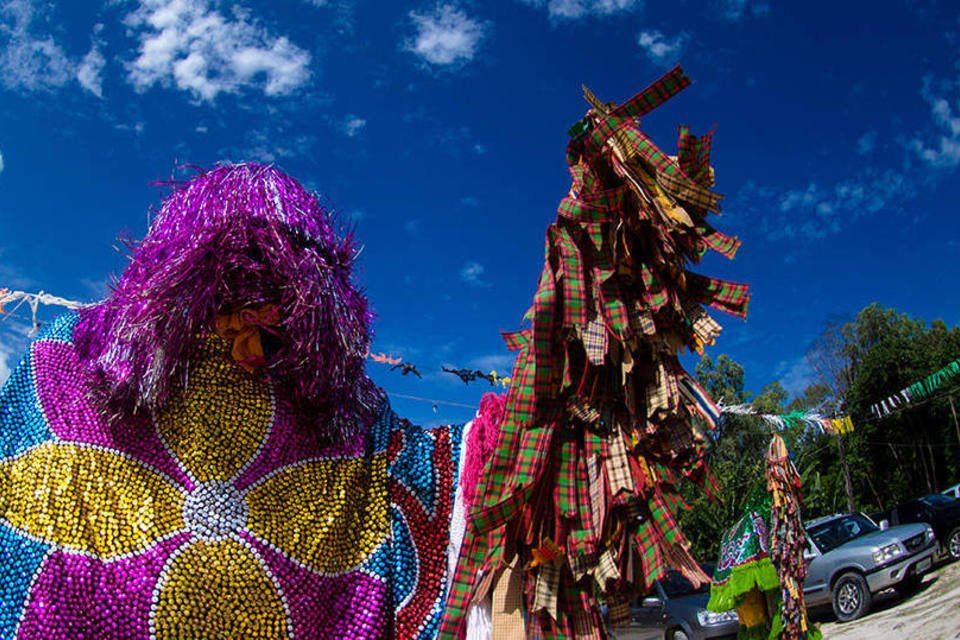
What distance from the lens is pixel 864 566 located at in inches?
362

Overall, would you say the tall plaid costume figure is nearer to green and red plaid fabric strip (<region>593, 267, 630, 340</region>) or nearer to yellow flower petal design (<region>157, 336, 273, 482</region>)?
green and red plaid fabric strip (<region>593, 267, 630, 340</region>)

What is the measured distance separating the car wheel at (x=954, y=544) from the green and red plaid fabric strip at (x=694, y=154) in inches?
476

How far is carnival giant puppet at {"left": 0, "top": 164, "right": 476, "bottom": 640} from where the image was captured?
1828 mm

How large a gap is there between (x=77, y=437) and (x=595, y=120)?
1516mm

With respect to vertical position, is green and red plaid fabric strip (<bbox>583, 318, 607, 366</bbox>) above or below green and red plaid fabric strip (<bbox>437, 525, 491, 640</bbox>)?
above

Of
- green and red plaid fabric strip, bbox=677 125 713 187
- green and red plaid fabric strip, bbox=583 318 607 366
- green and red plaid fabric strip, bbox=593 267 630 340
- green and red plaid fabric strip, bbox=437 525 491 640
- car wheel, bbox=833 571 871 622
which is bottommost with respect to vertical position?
car wheel, bbox=833 571 871 622

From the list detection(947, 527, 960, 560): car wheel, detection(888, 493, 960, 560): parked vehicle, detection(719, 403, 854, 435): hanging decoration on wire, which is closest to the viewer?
detection(719, 403, 854, 435): hanging decoration on wire

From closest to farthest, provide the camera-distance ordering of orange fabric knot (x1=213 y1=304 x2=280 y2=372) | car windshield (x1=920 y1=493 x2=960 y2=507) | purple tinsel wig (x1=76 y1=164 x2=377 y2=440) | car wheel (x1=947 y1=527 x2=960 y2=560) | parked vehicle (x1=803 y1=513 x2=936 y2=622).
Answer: purple tinsel wig (x1=76 y1=164 x2=377 y2=440) → orange fabric knot (x1=213 y1=304 x2=280 y2=372) → parked vehicle (x1=803 y1=513 x2=936 y2=622) → car wheel (x1=947 y1=527 x2=960 y2=560) → car windshield (x1=920 y1=493 x2=960 y2=507)

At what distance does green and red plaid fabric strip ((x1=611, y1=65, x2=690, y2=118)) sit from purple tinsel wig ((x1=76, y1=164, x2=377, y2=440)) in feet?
3.02

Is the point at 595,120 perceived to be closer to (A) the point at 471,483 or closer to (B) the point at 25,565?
(A) the point at 471,483

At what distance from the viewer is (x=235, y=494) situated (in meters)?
1.96

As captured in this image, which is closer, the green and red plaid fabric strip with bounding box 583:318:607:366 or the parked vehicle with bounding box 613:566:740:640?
the green and red plaid fabric strip with bounding box 583:318:607:366

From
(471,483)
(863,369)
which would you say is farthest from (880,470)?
(471,483)

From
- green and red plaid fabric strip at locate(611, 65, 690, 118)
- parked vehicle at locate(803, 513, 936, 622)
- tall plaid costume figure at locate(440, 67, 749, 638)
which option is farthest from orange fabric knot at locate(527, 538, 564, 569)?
parked vehicle at locate(803, 513, 936, 622)
